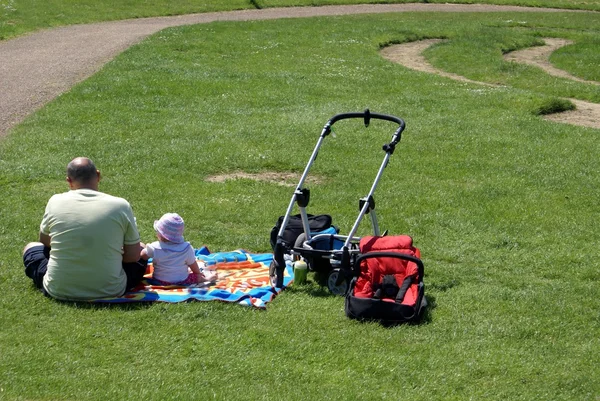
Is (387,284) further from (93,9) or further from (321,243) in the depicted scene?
(93,9)

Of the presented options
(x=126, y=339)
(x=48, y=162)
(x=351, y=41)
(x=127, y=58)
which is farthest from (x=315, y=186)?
(x=351, y=41)

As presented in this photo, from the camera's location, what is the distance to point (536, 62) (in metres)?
21.8

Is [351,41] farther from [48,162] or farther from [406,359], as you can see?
[406,359]

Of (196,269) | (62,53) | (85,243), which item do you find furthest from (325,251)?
(62,53)

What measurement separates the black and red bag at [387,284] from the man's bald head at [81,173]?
218 centimetres

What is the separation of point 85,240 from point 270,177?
461 cm

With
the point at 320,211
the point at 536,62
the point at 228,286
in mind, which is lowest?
the point at 536,62

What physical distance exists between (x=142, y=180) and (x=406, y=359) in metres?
5.45

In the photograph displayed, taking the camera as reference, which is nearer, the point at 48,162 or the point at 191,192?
the point at 191,192

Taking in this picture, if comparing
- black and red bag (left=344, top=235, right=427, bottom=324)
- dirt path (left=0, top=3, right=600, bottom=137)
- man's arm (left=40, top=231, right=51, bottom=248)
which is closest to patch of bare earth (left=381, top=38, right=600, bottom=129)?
dirt path (left=0, top=3, right=600, bottom=137)

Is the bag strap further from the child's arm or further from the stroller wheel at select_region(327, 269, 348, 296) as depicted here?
the child's arm

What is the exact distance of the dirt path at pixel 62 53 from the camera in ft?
50.5

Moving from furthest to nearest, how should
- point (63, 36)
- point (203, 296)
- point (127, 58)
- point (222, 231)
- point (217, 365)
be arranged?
point (63, 36), point (127, 58), point (222, 231), point (203, 296), point (217, 365)

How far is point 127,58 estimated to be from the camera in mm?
18812
